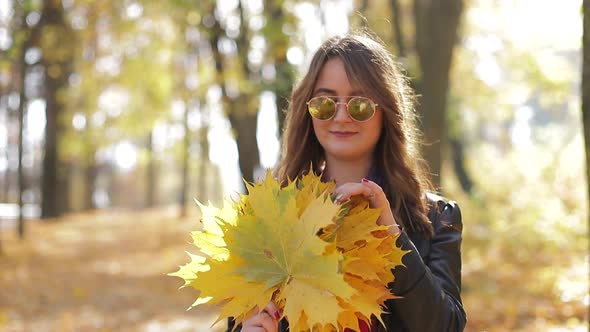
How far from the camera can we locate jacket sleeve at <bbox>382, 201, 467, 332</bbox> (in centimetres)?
195

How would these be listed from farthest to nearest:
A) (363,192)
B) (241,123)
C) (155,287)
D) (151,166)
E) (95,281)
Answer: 1. (151,166)
2. (95,281)
3. (155,287)
4. (241,123)
5. (363,192)

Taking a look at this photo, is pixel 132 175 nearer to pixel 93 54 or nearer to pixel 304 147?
pixel 93 54

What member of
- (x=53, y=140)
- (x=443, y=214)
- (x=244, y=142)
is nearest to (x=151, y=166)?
(x=53, y=140)

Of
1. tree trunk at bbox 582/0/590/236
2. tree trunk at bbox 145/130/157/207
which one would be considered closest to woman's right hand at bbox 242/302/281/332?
tree trunk at bbox 582/0/590/236

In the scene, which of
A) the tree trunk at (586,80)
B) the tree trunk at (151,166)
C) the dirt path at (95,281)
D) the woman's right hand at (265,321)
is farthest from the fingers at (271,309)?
the tree trunk at (151,166)

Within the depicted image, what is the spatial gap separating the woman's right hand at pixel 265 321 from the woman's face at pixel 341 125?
611mm

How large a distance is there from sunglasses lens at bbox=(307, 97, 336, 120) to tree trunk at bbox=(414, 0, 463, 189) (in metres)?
5.89

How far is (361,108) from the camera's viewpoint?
2.17 m

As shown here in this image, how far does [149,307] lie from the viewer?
1034 centimetres

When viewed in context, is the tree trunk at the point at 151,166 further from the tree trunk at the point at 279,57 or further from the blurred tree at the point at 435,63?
the blurred tree at the point at 435,63

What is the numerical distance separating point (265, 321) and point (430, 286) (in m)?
0.47

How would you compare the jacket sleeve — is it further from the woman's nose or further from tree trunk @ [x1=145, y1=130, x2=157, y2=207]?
tree trunk @ [x1=145, y1=130, x2=157, y2=207]

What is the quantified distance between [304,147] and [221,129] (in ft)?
40.9

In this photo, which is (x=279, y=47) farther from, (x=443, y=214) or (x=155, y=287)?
(x=443, y=214)
